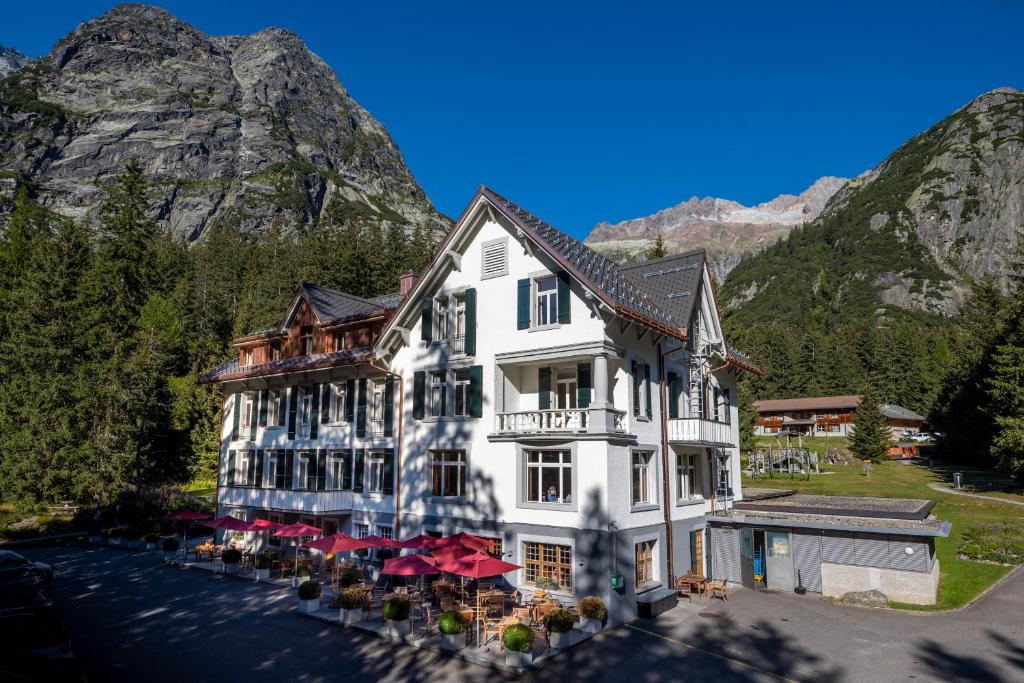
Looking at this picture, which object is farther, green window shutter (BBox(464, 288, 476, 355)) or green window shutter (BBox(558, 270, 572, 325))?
green window shutter (BBox(464, 288, 476, 355))

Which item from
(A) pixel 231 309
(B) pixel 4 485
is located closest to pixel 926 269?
(A) pixel 231 309

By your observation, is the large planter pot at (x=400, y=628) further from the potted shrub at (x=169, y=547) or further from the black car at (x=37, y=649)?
the potted shrub at (x=169, y=547)

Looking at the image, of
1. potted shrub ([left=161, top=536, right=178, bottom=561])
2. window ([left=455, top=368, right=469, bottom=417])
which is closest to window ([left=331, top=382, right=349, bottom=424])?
window ([left=455, top=368, right=469, bottom=417])

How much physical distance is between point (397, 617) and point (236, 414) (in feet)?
66.1

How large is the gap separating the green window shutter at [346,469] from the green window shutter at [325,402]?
2127mm

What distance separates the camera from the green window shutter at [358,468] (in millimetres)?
27109

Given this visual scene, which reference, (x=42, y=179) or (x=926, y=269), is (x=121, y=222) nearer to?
(x=42, y=179)

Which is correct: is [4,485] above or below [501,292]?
below

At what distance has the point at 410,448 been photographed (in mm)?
25125

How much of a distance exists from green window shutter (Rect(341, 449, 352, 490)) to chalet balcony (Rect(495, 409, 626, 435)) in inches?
372

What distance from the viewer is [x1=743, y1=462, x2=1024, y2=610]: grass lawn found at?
77.8ft

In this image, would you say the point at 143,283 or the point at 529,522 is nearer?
the point at 529,522

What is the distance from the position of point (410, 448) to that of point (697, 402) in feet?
40.5

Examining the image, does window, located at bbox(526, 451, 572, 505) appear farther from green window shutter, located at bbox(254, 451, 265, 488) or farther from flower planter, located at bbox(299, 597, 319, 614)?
green window shutter, located at bbox(254, 451, 265, 488)
